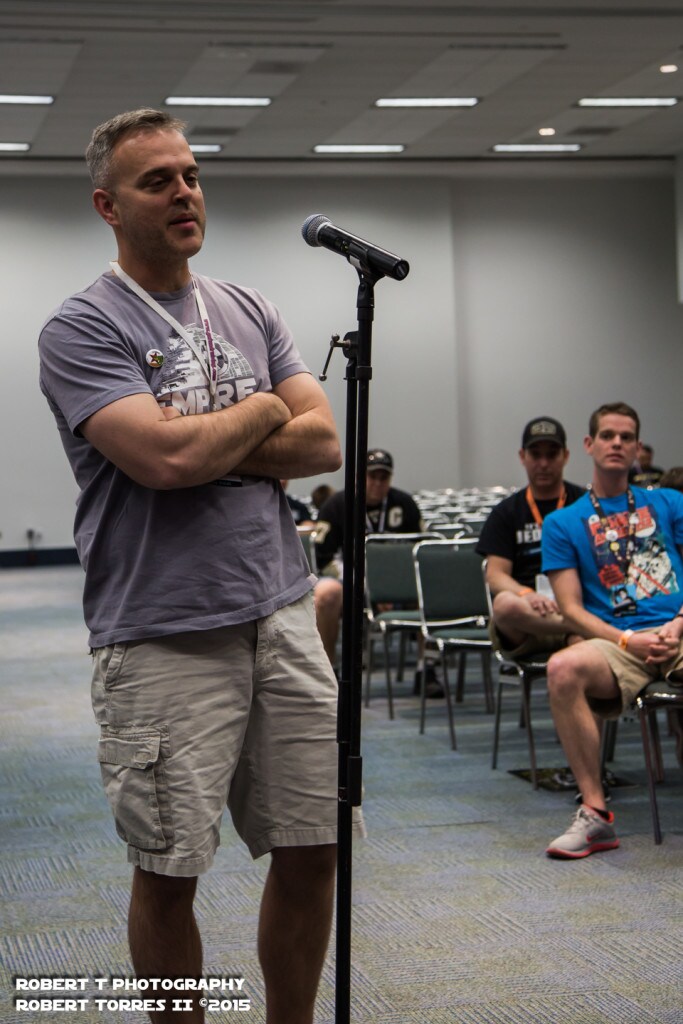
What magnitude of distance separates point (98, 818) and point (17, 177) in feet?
46.9

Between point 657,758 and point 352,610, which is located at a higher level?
point 352,610

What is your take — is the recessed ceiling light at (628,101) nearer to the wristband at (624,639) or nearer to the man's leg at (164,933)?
the wristband at (624,639)

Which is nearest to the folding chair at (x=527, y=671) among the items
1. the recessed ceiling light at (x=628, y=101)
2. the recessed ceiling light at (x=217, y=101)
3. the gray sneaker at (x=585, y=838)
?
the gray sneaker at (x=585, y=838)

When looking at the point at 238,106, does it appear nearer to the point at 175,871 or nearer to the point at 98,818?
the point at 98,818

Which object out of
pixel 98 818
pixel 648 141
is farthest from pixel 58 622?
pixel 648 141

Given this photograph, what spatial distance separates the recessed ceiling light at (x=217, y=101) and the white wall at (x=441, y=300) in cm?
341

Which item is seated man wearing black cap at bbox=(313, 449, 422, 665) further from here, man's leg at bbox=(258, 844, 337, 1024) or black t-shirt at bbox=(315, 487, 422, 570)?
man's leg at bbox=(258, 844, 337, 1024)

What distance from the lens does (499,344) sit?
19250 mm

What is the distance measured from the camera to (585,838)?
401 cm

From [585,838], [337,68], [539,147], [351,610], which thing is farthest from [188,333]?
[539,147]

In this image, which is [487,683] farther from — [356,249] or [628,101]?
[628,101]

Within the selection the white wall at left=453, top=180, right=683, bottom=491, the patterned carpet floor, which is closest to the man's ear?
the patterned carpet floor

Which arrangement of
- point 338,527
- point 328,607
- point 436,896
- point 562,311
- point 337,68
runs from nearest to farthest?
point 436,896
point 328,607
point 338,527
point 337,68
point 562,311

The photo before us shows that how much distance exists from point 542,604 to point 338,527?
100 inches
